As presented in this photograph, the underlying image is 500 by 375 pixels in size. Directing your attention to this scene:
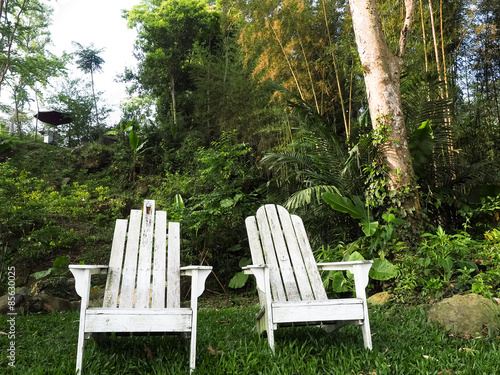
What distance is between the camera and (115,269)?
242 centimetres

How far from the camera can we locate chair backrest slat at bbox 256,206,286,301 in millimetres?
2525

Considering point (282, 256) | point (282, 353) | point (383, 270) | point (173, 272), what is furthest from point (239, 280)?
point (282, 353)

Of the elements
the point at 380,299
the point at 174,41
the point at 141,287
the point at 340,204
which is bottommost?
the point at 380,299

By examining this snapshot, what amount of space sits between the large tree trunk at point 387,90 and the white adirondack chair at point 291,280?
5.88 ft

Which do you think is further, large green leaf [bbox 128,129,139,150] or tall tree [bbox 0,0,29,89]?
tall tree [bbox 0,0,29,89]

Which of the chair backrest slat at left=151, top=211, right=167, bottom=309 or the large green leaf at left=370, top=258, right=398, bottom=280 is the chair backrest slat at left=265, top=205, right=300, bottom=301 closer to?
the chair backrest slat at left=151, top=211, right=167, bottom=309

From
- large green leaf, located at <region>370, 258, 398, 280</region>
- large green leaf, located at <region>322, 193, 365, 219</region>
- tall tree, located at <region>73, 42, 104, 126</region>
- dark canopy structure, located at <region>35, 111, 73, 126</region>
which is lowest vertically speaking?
large green leaf, located at <region>370, 258, 398, 280</region>

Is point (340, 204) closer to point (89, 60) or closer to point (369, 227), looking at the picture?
point (369, 227)

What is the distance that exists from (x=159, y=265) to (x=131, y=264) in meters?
0.19

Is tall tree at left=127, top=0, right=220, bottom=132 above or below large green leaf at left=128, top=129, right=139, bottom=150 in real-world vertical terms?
above

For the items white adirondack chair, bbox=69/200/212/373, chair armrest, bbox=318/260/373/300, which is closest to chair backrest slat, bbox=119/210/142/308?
white adirondack chair, bbox=69/200/212/373

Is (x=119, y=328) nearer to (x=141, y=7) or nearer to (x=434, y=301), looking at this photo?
(x=434, y=301)

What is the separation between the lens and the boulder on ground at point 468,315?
2.55 m

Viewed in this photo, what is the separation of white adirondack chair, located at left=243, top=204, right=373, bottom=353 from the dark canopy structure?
1279cm
